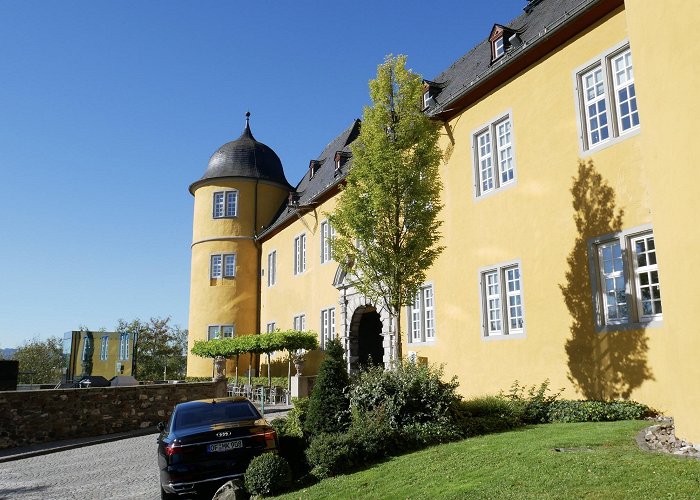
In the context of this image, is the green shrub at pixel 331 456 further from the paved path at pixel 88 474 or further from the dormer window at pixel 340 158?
the dormer window at pixel 340 158

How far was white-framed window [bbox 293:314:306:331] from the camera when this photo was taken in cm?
2756

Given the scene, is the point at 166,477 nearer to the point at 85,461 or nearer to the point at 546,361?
the point at 85,461

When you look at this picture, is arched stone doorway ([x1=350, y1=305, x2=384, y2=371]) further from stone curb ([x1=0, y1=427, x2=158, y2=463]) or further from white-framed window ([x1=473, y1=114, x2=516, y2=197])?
white-framed window ([x1=473, y1=114, x2=516, y2=197])

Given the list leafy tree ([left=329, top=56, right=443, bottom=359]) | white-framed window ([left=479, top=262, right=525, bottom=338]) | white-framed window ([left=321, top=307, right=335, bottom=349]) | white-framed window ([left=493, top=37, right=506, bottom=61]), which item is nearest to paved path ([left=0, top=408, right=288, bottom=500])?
leafy tree ([left=329, top=56, right=443, bottom=359])

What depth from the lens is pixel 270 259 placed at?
3325 cm

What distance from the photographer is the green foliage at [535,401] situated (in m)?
11.0

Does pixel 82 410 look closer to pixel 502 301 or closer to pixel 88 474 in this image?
pixel 88 474

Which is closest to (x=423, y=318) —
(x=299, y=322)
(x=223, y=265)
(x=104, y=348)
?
(x=299, y=322)

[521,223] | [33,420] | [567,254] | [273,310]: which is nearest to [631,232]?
[567,254]

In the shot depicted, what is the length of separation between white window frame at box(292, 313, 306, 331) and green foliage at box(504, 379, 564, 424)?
15.9 meters

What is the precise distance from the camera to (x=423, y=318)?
17562mm

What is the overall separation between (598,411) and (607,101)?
6292mm

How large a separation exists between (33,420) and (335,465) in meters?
12.3

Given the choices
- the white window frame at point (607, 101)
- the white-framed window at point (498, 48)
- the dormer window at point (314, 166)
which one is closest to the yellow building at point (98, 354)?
the dormer window at point (314, 166)
